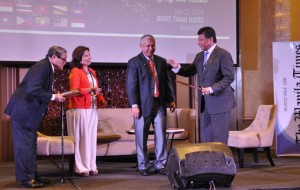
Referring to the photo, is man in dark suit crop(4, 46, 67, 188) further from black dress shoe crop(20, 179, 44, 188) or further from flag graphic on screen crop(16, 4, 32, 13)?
flag graphic on screen crop(16, 4, 32, 13)

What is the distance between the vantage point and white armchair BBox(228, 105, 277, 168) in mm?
5469

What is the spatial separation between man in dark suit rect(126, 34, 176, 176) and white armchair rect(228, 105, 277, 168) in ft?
3.61

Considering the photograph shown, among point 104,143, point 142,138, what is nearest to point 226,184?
point 142,138

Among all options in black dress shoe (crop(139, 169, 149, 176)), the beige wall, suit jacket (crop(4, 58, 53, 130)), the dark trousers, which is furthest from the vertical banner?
the dark trousers

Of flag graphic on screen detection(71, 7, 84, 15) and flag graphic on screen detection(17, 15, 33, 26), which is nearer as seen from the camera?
flag graphic on screen detection(17, 15, 33, 26)

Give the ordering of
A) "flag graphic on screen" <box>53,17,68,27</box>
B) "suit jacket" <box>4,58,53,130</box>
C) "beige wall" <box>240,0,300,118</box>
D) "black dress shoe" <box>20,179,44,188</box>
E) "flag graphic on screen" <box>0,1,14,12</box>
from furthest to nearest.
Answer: "beige wall" <box>240,0,300,118</box>
"flag graphic on screen" <box>53,17,68,27</box>
"flag graphic on screen" <box>0,1,14,12</box>
"black dress shoe" <box>20,179,44,188</box>
"suit jacket" <box>4,58,53,130</box>

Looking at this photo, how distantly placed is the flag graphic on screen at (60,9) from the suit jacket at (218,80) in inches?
102

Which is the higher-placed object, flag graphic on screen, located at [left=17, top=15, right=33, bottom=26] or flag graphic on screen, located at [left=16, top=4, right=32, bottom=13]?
flag graphic on screen, located at [left=16, top=4, right=32, bottom=13]

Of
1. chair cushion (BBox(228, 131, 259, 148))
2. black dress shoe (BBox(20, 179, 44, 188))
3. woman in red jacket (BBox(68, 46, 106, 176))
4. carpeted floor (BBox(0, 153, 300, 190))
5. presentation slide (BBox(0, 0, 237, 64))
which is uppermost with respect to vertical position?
presentation slide (BBox(0, 0, 237, 64))

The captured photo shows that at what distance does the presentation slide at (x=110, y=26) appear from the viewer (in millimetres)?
5996

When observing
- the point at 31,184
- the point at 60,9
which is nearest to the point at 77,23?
the point at 60,9

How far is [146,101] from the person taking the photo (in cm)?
479

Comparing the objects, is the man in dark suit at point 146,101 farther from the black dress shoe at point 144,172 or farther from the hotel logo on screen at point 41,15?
the hotel logo on screen at point 41,15

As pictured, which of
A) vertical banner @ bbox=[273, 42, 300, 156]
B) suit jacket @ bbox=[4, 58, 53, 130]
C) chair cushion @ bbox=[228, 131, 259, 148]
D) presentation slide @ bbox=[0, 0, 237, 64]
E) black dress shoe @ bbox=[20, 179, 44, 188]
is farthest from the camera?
vertical banner @ bbox=[273, 42, 300, 156]
